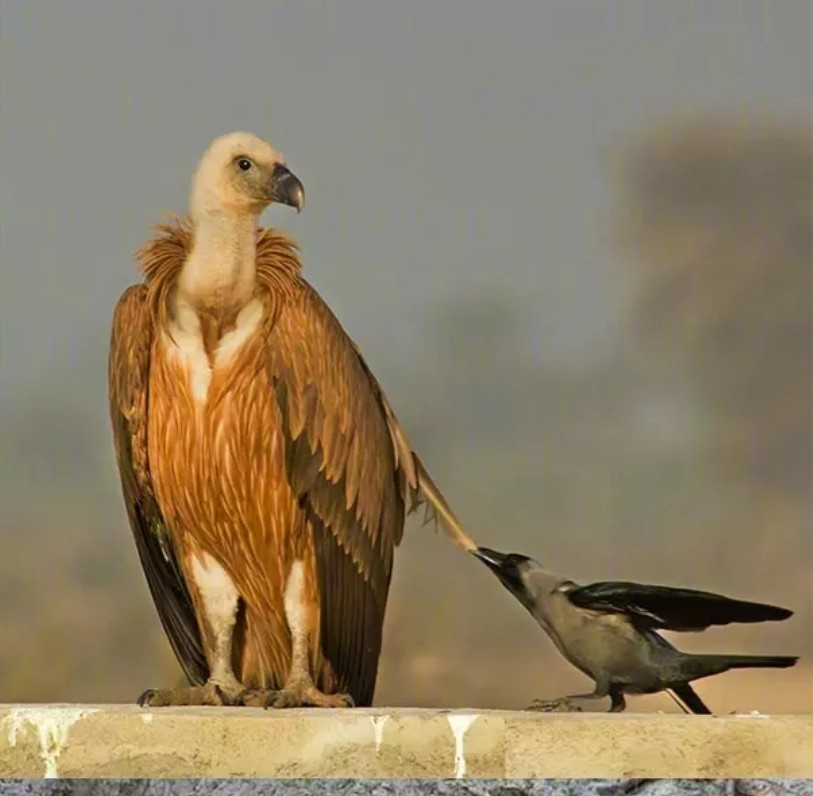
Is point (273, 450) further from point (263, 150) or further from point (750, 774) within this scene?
point (750, 774)

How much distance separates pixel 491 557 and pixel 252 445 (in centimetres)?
39

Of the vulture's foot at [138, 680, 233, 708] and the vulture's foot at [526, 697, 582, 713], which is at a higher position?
the vulture's foot at [526, 697, 582, 713]

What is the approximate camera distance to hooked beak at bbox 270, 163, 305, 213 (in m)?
1.96

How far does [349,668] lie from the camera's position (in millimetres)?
1960

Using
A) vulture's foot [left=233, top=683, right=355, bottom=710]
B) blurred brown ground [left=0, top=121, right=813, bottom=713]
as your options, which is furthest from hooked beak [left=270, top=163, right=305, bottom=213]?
vulture's foot [left=233, top=683, right=355, bottom=710]

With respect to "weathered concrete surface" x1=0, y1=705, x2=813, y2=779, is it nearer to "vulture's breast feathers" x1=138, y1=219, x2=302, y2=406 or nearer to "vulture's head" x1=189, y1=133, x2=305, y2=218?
"vulture's breast feathers" x1=138, y1=219, x2=302, y2=406

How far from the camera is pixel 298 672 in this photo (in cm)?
190

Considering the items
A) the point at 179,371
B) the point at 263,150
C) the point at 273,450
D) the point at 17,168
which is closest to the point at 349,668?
the point at 273,450

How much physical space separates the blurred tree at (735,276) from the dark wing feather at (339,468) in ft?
1.65

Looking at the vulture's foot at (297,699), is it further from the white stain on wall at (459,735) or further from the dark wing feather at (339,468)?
the white stain on wall at (459,735)

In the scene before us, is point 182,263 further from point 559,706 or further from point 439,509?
point 559,706

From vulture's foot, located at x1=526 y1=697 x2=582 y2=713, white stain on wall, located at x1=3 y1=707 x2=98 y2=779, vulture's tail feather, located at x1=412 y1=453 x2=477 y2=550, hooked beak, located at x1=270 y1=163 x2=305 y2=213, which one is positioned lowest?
white stain on wall, located at x1=3 y1=707 x2=98 y2=779

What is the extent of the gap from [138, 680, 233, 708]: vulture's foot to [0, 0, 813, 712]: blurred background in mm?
212

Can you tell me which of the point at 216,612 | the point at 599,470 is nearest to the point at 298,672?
the point at 216,612
